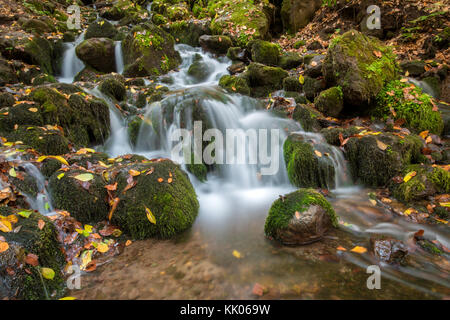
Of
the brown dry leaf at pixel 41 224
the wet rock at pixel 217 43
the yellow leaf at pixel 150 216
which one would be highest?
the wet rock at pixel 217 43

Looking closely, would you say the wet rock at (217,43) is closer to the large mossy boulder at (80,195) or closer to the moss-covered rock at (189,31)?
the moss-covered rock at (189,31)

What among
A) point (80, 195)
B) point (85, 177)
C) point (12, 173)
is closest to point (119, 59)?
point (12, 173)

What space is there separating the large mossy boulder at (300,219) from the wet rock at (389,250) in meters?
0.60

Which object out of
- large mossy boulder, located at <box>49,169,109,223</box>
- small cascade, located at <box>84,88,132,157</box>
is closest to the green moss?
large mossy boulder, located at <box>49,169,109,223</box>

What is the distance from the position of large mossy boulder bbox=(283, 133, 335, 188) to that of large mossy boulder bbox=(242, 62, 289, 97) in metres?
3.91

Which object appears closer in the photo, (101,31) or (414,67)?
(414,67)

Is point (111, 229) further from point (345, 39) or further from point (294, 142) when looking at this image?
point (345, 39)

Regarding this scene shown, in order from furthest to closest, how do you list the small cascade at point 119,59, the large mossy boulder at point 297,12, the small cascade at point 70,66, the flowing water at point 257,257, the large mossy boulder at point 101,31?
the large mossy boulder at point 297,12
the large mossy boulder at point 101,31
the small cascade at point 119,59
the small cascade at point 70,66
the flowing water at point 257,257

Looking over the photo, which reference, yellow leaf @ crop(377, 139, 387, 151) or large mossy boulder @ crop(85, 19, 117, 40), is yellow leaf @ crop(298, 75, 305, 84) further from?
large mossy boulder @ crop(85, 19, 117, 40)

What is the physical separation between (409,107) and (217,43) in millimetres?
8982

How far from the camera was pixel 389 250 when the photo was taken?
2.68 metres

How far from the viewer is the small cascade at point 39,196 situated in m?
3.24

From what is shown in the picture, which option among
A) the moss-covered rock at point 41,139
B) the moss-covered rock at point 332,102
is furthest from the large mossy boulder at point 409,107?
the moss-covered rock at point 41,139

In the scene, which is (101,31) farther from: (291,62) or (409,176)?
(409,176)
